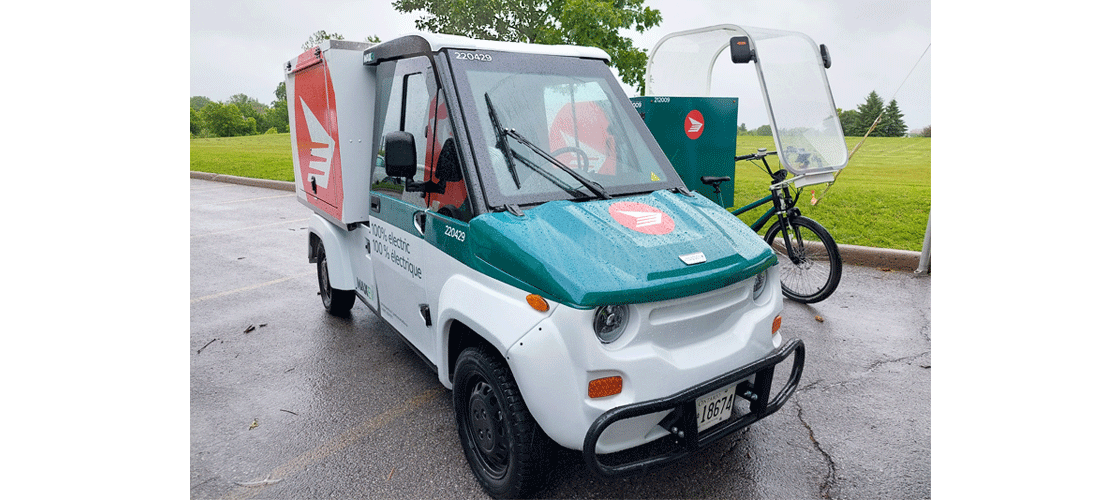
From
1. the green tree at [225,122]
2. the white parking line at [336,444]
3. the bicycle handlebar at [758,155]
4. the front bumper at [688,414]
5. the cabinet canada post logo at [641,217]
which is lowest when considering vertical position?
the white parking line at [336,444]

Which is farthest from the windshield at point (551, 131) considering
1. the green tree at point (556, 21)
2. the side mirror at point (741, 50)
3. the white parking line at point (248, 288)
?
the green tree at point (556, 21)

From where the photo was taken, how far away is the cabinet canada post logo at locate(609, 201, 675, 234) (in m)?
2.84

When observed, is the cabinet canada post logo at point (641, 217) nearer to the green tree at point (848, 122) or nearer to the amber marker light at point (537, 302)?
the amber marker light at point (537, 302)

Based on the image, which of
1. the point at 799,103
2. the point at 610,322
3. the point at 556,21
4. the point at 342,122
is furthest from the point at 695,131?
the point at 556,21

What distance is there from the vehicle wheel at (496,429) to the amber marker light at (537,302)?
0.39 m

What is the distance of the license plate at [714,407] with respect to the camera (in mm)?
2617

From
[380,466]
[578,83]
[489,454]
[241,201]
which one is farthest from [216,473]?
[241,201]

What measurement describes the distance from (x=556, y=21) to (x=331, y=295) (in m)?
11.2

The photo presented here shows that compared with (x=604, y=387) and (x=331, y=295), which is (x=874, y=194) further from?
(x=604, y=387)

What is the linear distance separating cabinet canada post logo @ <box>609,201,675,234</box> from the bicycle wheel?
3.07 metres

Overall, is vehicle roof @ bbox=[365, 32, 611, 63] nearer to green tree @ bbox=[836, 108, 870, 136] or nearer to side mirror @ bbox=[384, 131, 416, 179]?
side mirror @ bbox=[384, 131, 416, 179]

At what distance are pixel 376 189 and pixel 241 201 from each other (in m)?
11.7

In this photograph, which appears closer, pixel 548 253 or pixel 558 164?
pixel 548 253

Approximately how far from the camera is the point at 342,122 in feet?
13.6
